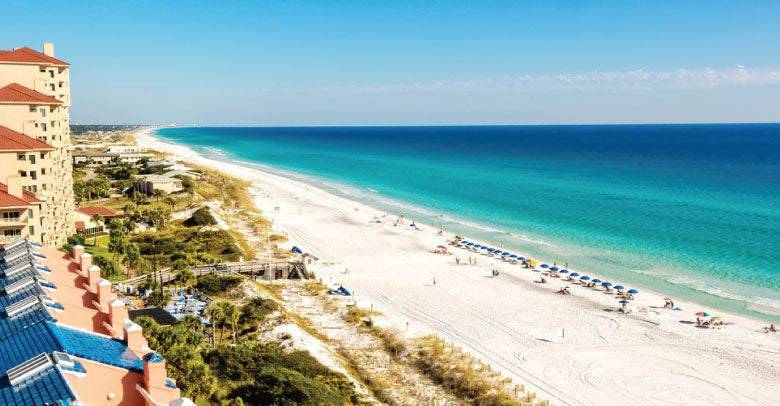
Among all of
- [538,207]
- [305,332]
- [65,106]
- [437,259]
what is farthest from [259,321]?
[538,207]

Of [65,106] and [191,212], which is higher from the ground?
[65,106]

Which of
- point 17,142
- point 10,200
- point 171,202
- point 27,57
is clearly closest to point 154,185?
point 171,202

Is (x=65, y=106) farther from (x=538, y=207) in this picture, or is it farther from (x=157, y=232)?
(x=538, y=207)

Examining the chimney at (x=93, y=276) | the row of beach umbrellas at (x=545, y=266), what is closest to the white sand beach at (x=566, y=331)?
the row of beach umbrellas at (x=545, y=266)

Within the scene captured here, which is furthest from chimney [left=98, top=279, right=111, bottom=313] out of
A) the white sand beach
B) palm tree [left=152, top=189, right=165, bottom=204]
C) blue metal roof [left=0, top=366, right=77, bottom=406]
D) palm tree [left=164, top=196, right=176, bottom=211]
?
palm tree [left=152, top=189, right=165, bottom=204]

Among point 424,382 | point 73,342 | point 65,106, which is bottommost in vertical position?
point 424,382

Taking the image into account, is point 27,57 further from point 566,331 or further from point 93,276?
point 566,331

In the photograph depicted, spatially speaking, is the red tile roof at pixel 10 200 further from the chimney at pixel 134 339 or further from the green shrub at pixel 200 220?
the chimney at pixel 134 339
